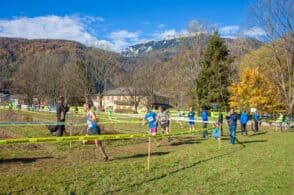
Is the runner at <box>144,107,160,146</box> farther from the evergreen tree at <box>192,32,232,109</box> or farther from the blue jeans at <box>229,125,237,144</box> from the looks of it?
the evergreen tree at <box>192,32,232,109</box>

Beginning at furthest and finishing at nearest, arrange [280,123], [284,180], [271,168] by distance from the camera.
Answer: [280,123] → [271,168] → [284,180]

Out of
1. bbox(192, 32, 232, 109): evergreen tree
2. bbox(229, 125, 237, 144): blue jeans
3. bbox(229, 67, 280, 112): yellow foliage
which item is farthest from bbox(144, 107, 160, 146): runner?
bbox(192, 32, 232, 109): evergreen tree

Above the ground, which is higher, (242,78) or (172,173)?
(242,78)

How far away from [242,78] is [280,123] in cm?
2090

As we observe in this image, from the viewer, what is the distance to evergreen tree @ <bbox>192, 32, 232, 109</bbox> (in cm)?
5897

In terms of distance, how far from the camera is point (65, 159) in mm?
13672

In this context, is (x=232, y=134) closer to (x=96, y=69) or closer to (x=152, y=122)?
(x=152, y=122)

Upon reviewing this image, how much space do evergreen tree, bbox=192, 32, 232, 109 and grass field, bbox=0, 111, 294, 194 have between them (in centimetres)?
4141

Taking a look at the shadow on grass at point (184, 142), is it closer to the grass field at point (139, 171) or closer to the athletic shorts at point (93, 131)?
the grass field at point (139, 171)

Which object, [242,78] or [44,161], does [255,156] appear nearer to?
[44,161]

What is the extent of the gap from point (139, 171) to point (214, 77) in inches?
1936

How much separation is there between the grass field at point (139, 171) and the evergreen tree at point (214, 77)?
136 feet

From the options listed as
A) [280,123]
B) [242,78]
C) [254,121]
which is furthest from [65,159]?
[242,78]

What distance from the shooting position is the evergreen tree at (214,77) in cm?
5897
